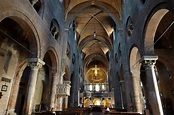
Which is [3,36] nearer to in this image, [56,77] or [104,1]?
[56,77]

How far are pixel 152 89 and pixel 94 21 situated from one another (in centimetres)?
1567

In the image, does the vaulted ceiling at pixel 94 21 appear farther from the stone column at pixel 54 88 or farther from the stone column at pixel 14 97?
the stone column at pixel 14 97

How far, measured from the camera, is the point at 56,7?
38.6ft

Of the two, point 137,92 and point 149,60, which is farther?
point 137,92

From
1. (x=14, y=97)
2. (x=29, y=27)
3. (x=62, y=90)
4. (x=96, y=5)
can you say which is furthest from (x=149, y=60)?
(x=96, y=5)

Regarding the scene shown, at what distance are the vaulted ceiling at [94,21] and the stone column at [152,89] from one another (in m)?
7.70

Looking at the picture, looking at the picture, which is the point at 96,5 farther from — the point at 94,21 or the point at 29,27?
the point at 29,27

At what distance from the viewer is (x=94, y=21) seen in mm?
20547

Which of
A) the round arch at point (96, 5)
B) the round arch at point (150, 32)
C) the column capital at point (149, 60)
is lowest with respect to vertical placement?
the column capital at point (149, 60)

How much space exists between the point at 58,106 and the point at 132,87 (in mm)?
6305

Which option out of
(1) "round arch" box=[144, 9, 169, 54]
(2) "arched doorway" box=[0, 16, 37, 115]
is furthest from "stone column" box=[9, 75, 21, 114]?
(1) "round arch" box=[144, 9, 169, 54]

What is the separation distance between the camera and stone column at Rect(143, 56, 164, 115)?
21.4ft

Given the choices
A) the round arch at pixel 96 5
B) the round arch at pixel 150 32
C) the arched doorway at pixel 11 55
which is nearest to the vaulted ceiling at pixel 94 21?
the round arch at pixel 96 5

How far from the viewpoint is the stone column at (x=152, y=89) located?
654 centimetres
